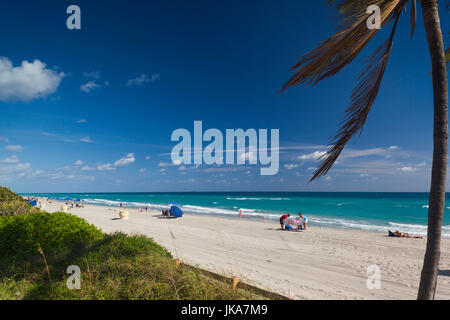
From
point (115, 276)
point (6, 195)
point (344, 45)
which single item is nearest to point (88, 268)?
point (115, 276)

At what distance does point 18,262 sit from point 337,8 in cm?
846

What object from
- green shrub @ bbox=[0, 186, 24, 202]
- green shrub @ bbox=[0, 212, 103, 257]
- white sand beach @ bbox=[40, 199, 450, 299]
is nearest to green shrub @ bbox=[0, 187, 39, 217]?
green shrub @ bbox=[0, 186, 24, 202]

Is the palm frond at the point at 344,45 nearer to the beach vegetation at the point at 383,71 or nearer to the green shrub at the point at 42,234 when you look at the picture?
the beach vegetation at the point at 383,71

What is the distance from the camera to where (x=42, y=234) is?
20.2ft

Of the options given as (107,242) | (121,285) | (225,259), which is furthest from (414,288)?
(107,242)

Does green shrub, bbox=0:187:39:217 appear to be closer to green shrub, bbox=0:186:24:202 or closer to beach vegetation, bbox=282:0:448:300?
green shrub, bbox=0:186:24:202

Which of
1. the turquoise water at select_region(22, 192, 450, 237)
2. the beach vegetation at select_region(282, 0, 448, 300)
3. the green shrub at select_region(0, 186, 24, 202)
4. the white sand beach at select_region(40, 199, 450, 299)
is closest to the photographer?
the beach vegetation at select_region(282, 0, 448, 300)

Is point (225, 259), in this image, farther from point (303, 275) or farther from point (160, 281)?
point (160, 281)

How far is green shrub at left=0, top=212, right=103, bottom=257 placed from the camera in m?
6.07

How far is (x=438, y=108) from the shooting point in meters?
2.05

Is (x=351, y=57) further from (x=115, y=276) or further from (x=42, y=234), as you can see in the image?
(x=42, y=234)
